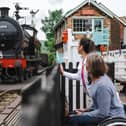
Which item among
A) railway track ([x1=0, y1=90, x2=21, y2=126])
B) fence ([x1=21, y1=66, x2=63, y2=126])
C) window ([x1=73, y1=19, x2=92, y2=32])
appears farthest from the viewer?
window ([x1=73, y1=19, x2=92, y2=32])

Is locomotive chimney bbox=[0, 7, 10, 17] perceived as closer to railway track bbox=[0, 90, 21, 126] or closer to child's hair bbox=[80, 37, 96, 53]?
railway track bbox=[0, 90, 21, 126]

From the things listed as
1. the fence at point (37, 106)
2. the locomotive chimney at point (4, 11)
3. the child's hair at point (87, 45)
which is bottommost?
the fence at point (37, 106)

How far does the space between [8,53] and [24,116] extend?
23.6 m

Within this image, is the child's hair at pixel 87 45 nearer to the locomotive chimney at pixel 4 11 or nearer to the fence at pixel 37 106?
the fence at pixel 37 106

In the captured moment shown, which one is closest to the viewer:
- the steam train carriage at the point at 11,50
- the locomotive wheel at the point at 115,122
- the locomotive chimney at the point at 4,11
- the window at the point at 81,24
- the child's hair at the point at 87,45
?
the locomotive wheel at the point at 115,122

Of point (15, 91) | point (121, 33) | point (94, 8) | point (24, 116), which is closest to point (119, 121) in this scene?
point (24, 116)

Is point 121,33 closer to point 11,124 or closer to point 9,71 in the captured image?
point 9,71

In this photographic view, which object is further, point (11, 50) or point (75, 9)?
point (75, 9)

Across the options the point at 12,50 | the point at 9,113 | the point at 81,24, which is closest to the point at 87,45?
the point at 9,113

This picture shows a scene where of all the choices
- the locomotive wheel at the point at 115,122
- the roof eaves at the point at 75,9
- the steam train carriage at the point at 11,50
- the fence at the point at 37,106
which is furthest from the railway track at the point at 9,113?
the roof eaves at the point at 75,9

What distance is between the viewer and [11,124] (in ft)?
32.5

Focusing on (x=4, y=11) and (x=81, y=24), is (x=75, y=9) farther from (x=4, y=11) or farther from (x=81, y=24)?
(x=4, y=11)

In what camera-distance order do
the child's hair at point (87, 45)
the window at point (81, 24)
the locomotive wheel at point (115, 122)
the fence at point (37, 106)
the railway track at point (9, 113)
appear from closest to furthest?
the fence at point (37, 106), the locomotive wheel at point (115, 122), the child's hair at point (87, 45), the railway track at point (9, 113), the window at point (81, 24)

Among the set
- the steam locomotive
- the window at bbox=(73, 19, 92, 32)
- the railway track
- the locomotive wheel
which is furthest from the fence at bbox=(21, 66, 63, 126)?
the window at bbox=(73, 19, 92, 32)
